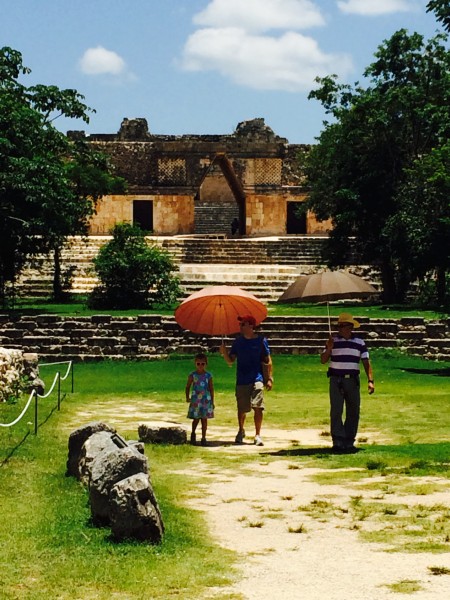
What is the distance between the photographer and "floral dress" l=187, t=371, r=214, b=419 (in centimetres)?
1234

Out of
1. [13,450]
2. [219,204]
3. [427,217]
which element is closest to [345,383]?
[13,450]

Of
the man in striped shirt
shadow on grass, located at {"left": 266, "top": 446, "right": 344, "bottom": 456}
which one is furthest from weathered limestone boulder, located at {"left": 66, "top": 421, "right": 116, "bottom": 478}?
the man in striped shirt

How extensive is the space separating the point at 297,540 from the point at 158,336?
17.0 metres

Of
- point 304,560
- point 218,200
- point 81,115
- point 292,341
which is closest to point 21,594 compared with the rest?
point 304,560

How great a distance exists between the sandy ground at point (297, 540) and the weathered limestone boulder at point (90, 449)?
82cm

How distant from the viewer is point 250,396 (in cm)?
1236

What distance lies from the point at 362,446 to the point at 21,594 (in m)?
6.34

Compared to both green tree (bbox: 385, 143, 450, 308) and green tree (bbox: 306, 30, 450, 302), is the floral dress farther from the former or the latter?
green tree (bbox: 306, 30, 450, 302)

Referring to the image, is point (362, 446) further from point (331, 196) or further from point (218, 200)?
point (218, 200)

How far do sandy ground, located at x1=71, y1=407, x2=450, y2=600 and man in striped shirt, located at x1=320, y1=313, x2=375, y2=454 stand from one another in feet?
2.13

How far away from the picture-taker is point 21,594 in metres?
5.95

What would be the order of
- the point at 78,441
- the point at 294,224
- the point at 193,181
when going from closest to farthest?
the point at 78,441 < the point at 193,181 < the point at 294,224

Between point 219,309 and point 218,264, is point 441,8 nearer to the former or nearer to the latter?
point 219,309

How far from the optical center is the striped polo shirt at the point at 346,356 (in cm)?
1152
